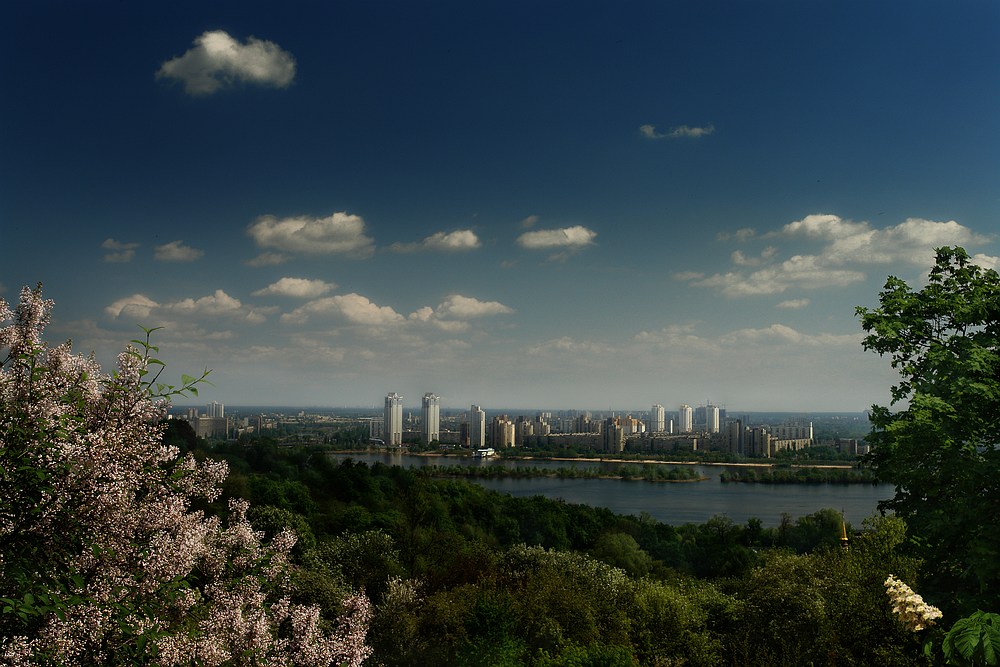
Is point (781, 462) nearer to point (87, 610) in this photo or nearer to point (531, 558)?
point (531, 558)

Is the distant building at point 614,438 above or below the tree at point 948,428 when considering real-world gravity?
below

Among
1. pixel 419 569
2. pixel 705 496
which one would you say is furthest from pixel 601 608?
pixel 705 496

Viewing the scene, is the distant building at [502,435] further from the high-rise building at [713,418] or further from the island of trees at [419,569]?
the island of trees at [419,569]

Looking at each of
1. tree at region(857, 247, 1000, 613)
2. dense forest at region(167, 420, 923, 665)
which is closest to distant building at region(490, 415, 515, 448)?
dense forest at region(167, 420, 923, 665)

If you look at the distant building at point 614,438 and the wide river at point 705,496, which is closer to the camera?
the wide river at point 705,496

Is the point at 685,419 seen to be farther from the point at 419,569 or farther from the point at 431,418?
the point at 419,569

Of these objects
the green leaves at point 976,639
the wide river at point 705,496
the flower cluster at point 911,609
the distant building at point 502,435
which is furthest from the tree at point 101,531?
the distant building at point 502,435

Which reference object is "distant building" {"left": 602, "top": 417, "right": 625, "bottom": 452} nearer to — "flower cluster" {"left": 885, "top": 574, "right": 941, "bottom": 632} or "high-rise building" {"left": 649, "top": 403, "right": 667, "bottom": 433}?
"high-rise building" {"left": 649, "top": 403, "right": 667, "bottom": 433}
